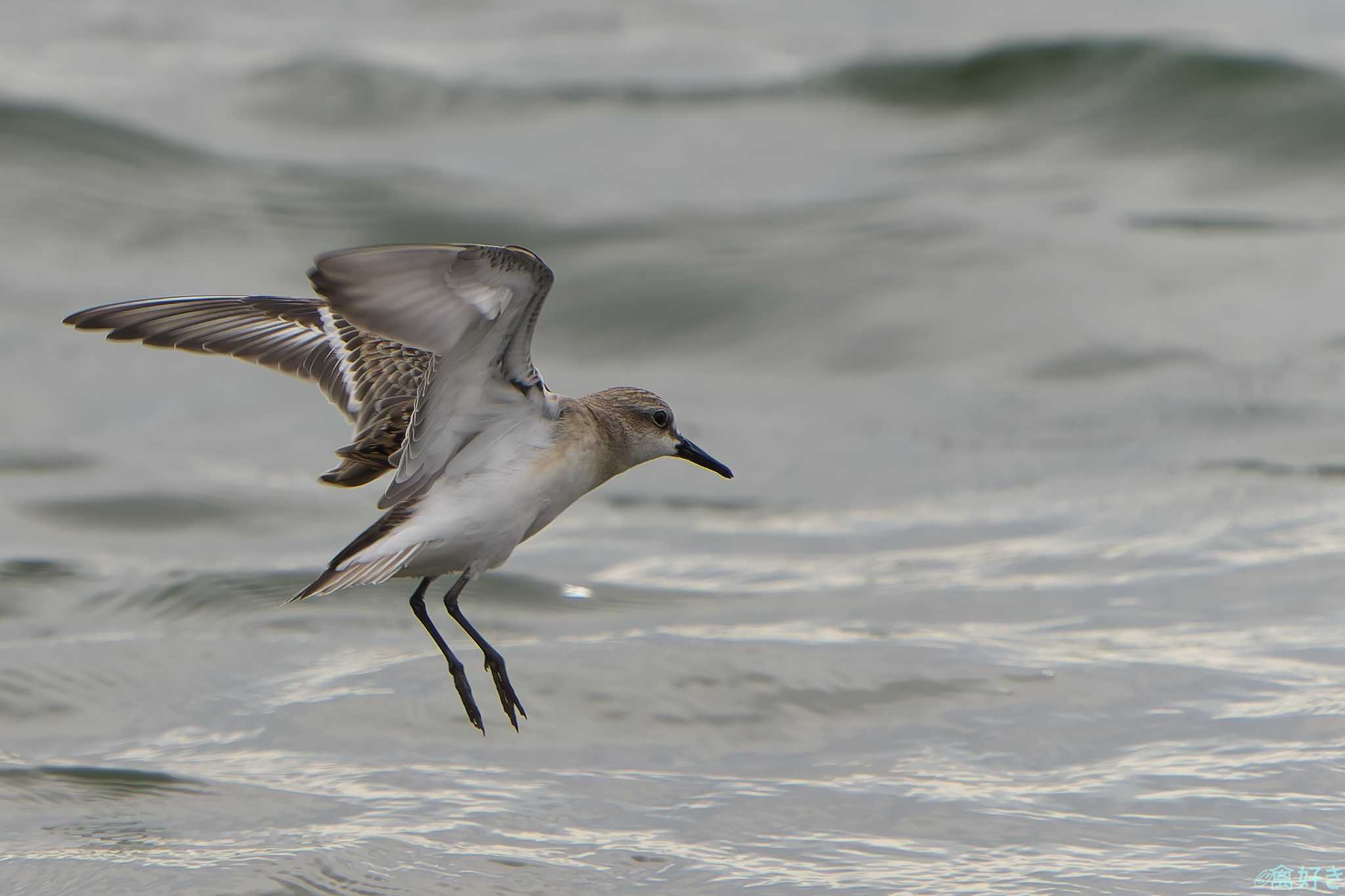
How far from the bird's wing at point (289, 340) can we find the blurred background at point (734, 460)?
159 centimetres

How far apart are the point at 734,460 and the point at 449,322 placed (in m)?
6.76

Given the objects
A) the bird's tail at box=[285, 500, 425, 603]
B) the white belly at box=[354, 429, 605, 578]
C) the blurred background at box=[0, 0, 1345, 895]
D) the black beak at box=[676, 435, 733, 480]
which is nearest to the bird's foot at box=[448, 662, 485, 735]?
the white belly at box=[354, 429, 605, 578]

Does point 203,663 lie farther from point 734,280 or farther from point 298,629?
point 734,280

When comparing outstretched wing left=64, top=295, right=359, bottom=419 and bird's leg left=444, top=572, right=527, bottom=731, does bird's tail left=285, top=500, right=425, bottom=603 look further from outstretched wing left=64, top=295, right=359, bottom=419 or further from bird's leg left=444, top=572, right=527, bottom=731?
outstretched wing left=64, top=295, right=359, bottom=419

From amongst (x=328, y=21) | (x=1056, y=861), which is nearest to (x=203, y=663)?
(x=1056, y=861)

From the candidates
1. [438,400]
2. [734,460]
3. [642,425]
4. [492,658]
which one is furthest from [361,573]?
[734,460]

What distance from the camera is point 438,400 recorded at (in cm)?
530

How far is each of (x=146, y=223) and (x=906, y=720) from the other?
357 inches

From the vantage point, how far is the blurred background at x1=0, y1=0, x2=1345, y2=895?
662cm

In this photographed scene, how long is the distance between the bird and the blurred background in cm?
130

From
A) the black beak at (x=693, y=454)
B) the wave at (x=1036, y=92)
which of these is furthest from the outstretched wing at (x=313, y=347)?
the wave at (x=1036, y=92)

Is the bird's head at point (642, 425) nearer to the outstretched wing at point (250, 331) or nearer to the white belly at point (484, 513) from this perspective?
the white belly at point (484, 513)

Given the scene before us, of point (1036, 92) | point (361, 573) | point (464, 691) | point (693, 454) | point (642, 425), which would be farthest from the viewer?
point (1036, 92)

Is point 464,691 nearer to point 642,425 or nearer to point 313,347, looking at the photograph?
point 642,425
